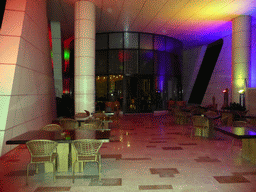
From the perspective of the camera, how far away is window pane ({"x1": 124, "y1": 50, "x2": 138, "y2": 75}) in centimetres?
1600

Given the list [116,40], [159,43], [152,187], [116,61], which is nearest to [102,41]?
A: [116,40]

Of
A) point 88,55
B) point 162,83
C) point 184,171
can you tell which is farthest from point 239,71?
point 184,171

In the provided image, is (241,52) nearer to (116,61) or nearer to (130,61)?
(130,61)

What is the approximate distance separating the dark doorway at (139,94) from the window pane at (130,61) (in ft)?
1.48

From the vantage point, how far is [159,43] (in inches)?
655

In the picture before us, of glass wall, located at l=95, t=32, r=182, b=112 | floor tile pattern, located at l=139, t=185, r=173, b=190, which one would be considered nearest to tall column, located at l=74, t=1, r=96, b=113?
glass wall, located at l=95, t=32, r=182, b=112

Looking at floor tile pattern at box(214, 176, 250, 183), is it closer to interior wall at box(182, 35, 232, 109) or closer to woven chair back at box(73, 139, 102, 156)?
woven chair back at box(73, 139, 102, 156)

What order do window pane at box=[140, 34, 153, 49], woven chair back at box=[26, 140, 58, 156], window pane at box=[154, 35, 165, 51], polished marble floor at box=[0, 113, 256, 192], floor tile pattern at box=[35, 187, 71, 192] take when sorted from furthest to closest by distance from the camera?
1. window pane at box=[154, 35, 165, 51]
2. window pane at box=[140, 34, 153, 49]
3. woven chair back at box=[26, 140, 58, 156]
4. polished marble floor at box=[0, 113, 256, 192]
5. floor tile pattern at box=[35, 187, 71, 192]

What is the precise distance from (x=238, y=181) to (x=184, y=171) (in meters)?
0.99

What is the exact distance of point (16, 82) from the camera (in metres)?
6.54

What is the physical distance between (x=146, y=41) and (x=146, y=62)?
145 cm

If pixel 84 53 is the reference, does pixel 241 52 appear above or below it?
above

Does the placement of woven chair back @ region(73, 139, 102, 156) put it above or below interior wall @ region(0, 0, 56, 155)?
below

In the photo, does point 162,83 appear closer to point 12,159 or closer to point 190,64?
point 190,64
